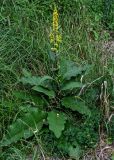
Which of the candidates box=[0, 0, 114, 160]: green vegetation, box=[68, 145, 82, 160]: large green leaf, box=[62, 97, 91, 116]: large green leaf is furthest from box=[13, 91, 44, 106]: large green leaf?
box=[68, 145, 82, 160]: large green leaf

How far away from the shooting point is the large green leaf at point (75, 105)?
400 cm

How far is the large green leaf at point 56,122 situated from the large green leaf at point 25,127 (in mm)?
91

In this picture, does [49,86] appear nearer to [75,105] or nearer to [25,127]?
[75,105]

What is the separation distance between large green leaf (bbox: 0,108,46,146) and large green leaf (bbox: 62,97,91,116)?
25cm

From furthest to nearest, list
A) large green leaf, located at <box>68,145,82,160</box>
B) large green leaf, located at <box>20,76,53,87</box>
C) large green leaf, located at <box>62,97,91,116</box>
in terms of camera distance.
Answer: large green leaf, located at <box>20,76,53,87</box>, large green leaf, located at <box>62,97,91,116</box>, large green leaf, located at <box>68,145,82,160</box>

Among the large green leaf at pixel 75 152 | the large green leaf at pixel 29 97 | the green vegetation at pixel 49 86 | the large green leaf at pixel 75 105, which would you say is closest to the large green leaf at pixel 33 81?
the green vegetation at pixel 49 86

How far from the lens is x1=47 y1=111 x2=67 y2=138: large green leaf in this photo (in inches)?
149

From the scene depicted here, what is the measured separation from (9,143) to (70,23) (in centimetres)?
200

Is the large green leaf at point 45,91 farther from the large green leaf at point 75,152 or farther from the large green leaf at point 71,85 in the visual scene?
the large green leaf at point 75,152

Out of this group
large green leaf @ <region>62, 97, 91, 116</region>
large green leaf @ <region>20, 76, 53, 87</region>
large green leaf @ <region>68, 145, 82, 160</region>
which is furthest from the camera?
large green leaf @ <region>20, 76, 53, 87</region>

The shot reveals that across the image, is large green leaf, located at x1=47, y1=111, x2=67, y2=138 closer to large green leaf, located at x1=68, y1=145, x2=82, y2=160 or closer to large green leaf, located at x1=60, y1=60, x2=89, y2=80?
large green leaf, located at x1=68, y1=145, x2=82, y2=160

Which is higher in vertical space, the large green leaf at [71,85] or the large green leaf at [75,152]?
the large green leaf at [71,85]

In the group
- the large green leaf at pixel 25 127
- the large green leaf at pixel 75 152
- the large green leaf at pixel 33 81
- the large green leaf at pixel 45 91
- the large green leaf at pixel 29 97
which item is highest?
the large green leaf at pixel 33 81

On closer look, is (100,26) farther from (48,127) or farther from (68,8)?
(48,127)
